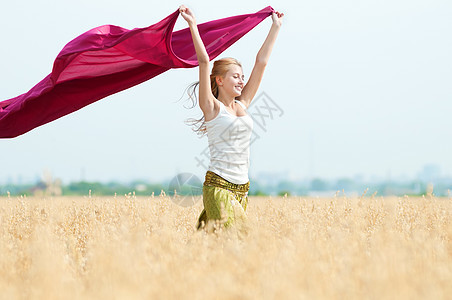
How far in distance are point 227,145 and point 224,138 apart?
0.06 meters

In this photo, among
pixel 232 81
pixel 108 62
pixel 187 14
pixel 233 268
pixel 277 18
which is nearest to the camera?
pixel 233 268

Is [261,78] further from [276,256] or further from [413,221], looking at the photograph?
[413,221]

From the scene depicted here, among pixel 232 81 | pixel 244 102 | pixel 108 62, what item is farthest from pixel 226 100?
pixel 108 62

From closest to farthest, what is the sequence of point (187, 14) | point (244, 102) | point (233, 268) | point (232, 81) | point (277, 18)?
point (233, 268)
point (187, 14)
point (232, 81)
point (244, 102)
point (277, 18)

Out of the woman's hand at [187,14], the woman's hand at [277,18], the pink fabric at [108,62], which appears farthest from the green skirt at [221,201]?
the woman's hand at [277,18]

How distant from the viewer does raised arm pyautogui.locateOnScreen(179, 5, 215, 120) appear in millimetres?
4160

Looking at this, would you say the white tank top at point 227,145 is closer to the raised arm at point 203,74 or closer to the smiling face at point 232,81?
the raised arm at point 203,74

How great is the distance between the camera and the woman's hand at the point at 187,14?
168 inches

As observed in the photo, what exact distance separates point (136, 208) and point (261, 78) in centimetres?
227

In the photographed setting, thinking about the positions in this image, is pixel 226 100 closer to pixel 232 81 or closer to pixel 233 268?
pixel 232 81

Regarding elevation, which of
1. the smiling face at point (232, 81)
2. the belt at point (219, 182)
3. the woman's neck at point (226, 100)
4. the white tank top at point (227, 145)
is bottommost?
the belt at point (219, 182)

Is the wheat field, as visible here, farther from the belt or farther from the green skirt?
the belt

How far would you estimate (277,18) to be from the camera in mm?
5020

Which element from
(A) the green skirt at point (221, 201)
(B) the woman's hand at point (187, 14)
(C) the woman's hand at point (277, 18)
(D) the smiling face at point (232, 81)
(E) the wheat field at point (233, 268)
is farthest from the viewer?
(C) the woman's hand at point (277, 18)
